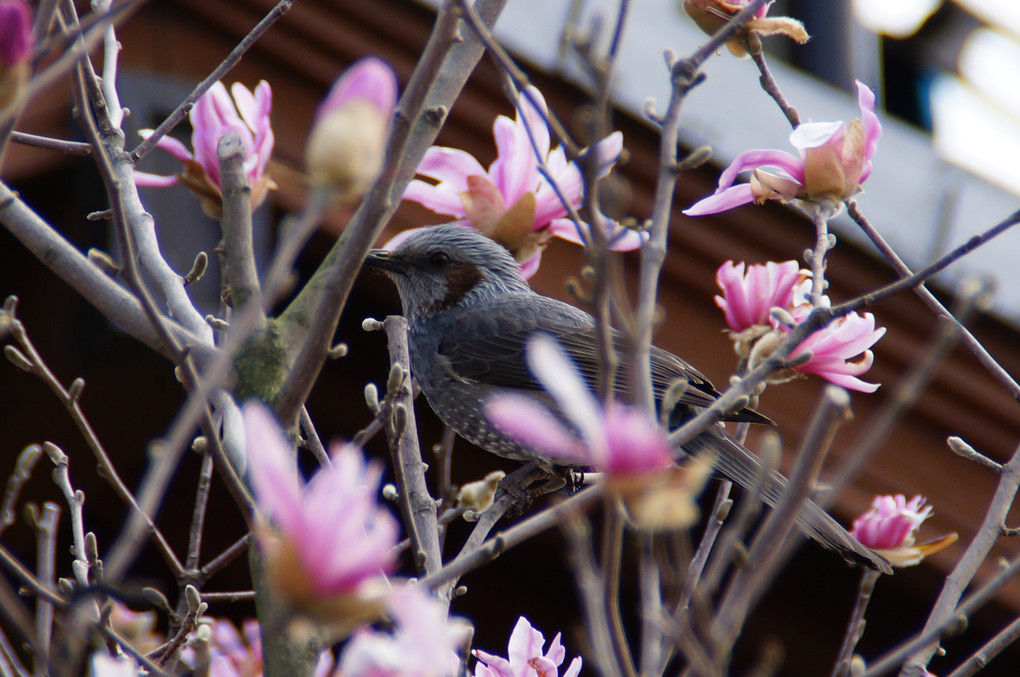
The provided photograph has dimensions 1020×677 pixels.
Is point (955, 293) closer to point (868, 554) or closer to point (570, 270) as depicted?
point (570, 270)

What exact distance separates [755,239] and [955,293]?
2.35 ft

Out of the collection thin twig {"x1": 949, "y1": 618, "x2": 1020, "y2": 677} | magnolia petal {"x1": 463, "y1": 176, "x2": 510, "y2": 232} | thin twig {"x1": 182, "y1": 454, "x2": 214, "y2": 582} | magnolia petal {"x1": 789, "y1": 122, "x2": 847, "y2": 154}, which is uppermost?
magnolia petal {"x1": 789, "y1": 122, "x2": 847, "y2": 154}

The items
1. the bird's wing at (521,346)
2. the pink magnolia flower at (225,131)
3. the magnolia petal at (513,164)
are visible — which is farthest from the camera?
the bird's wing at (521,346)

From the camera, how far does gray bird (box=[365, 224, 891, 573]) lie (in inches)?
94.3

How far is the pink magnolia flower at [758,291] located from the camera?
1.69 meters

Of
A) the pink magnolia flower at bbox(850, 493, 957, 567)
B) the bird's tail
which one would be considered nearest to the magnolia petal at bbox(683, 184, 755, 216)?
the bird's tail

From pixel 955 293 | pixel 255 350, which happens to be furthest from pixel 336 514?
pixel 955 293

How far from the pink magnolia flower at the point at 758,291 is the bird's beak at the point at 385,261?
3.62 feet

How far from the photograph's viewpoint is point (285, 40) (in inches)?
121

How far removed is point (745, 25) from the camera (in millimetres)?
1512

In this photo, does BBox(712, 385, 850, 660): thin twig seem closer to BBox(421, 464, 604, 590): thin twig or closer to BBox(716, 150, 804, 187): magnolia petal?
BBox(421, 464, 604, 590): thin twig

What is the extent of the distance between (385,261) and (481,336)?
0.33m

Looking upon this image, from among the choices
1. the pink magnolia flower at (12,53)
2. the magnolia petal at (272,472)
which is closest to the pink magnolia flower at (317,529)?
the magnolia petal at (272,472)

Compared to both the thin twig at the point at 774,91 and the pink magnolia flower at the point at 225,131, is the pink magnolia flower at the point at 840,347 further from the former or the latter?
the pink magnolia flower at the point at 225,131
